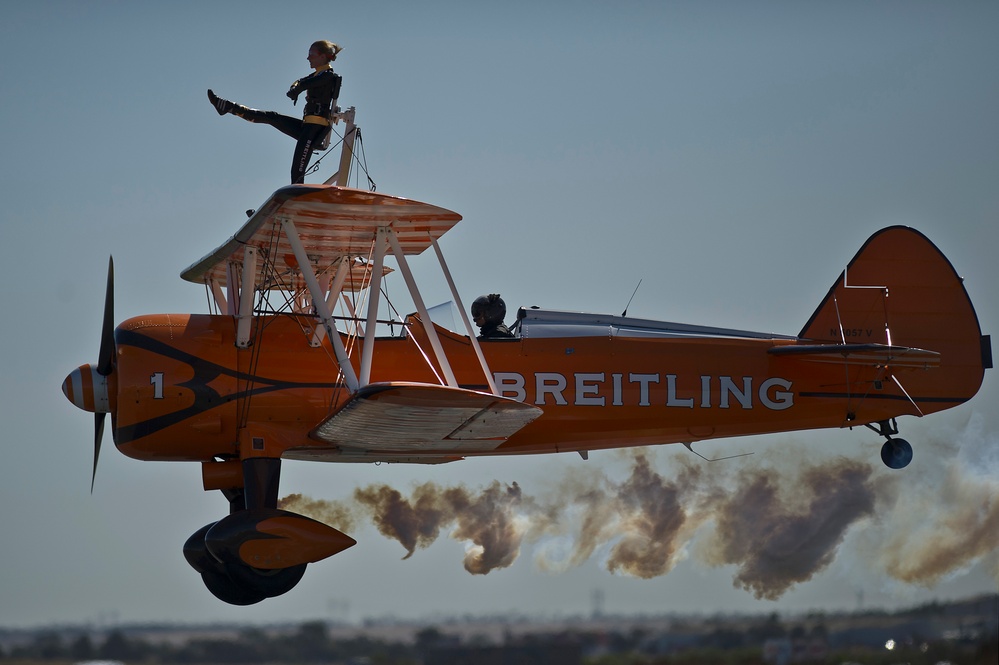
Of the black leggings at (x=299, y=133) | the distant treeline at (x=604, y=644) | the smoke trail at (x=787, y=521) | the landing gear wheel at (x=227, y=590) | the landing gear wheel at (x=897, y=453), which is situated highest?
the black leggings at (x=299, y=133)

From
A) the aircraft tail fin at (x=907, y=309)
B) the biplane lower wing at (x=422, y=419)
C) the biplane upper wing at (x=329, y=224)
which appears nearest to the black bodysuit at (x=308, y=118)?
the biplane upper wing at (x=329, y=224)

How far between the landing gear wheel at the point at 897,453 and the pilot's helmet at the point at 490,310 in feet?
14.4

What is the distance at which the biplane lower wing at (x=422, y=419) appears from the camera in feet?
40.2

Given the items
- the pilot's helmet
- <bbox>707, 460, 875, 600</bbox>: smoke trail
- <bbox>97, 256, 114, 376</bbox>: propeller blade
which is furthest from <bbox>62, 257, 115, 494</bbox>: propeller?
<bbox>707, 460, 875, 600</bbox>: smoke trail

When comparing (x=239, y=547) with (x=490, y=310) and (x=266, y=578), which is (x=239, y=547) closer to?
(x=266, y=578)

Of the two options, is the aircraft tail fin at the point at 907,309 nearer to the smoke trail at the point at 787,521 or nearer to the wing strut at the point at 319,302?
the smoke trail at the point at 787,521

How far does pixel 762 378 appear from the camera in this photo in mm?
15156

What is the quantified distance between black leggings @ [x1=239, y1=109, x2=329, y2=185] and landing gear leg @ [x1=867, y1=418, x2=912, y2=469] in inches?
256

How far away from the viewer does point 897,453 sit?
51.3ft

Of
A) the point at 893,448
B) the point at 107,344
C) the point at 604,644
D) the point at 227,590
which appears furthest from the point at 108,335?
the point at 893,448

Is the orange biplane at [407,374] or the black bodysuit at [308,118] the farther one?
the black bodysuit at [308,118]

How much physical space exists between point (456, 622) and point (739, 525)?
4.22 meters

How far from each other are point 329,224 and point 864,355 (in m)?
5.74

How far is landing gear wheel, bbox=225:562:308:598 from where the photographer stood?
13.3m
